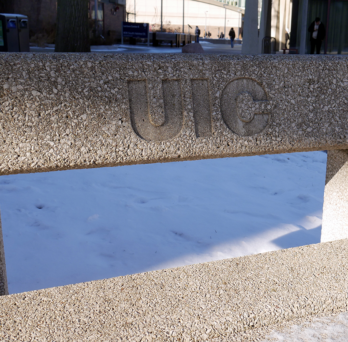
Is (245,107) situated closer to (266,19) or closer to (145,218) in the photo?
(145,218)

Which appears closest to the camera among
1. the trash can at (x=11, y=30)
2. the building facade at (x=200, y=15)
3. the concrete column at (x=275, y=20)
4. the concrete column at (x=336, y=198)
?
the concrete column at (x=336, y=198)

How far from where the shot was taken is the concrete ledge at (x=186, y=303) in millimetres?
1344

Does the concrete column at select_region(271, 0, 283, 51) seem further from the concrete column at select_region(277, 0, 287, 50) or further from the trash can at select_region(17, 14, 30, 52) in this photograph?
the trash can at select_region(17, 14, 30, 52)

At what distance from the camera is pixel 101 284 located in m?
1.63

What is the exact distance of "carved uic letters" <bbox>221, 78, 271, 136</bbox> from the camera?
1.77 meters

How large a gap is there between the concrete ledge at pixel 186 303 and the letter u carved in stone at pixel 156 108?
600mm

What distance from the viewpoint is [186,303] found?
1493 mm

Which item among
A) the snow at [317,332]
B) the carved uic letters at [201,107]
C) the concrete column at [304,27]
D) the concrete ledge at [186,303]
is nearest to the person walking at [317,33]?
the concrete column at [304,27]

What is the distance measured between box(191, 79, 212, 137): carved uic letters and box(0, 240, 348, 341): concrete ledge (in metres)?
0.60

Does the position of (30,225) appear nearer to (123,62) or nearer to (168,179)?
(168,179)

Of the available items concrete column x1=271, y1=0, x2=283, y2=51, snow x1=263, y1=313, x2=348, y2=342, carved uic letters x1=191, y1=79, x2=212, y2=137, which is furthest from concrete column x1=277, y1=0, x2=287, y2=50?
snow x1=263, y1=313, x2=348, y2=342

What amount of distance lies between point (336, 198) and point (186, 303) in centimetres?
124

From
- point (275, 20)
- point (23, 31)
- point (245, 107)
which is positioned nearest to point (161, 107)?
point (245, 107)

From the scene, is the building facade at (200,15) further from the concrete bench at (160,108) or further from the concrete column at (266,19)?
the concrete bench at (160,108)
